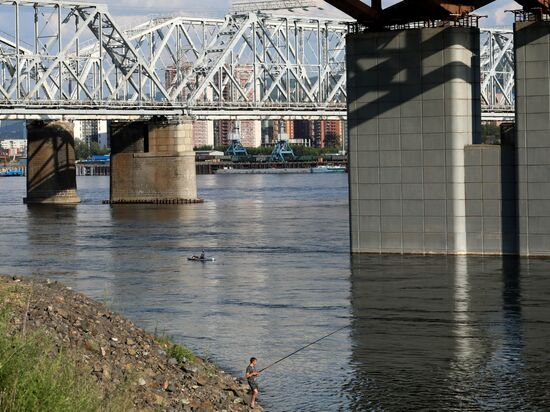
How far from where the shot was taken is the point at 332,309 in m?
44.5

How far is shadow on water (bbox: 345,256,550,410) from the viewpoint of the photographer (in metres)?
30.1

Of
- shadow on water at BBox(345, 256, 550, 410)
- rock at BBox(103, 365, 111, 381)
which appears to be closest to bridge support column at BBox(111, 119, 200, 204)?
shadow on water at BBox(345, 256, 550, 410)

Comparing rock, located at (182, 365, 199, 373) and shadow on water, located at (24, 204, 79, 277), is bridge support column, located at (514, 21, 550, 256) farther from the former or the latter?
rock, located at (182, 365, 199, 373)

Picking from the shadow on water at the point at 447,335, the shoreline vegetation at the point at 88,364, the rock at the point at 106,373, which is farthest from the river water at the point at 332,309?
the rock at the point at 106,373

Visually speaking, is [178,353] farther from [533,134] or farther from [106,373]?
[533,134]

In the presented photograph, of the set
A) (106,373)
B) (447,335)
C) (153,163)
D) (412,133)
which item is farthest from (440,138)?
(153,163)

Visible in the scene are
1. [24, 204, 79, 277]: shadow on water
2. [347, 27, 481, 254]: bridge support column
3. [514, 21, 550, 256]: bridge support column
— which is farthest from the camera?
[24, 204, 79, 277]: shadow on water

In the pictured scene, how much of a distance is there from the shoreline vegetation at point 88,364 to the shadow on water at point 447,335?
3.75 m

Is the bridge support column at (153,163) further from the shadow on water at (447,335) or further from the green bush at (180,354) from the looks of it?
the green bush at (180,354)

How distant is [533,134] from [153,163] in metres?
85.0

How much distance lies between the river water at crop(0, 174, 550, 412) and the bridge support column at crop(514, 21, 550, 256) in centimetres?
150

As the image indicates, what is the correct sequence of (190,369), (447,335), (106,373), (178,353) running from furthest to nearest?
(447,335) → (178,353) → (190,369) → (106,373)

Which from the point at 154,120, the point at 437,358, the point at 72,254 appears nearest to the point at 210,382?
the point at 437,358

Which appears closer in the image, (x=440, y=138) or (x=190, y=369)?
(x=190, y=369)
